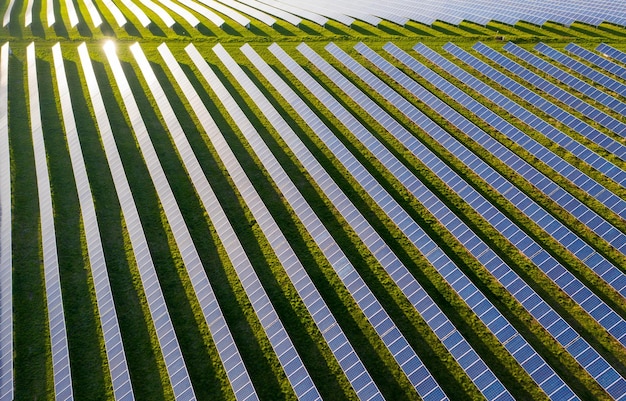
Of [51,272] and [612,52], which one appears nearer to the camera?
[51,272]

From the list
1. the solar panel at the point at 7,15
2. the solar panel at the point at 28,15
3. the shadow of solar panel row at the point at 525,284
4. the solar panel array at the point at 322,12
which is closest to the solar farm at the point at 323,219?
the shadow of solar panel row at the point at 525,284

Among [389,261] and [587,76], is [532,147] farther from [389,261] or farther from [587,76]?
[389,261]

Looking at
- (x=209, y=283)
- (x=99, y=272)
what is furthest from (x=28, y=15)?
(x=209, y=283)

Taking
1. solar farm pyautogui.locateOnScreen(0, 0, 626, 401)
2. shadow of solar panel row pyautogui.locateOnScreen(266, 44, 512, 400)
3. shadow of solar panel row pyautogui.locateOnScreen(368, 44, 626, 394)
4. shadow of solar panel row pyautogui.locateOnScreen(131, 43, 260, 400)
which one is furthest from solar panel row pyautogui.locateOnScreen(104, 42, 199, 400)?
shadow of solar panel row pyautogui.locateOnScreen(368, 44, 626, 394)

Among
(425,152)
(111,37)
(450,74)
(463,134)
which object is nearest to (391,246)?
(425,152)

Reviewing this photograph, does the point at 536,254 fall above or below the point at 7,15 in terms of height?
below

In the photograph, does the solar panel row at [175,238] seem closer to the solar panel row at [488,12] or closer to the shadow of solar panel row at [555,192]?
the shadow of solar panel row at [555,192]
